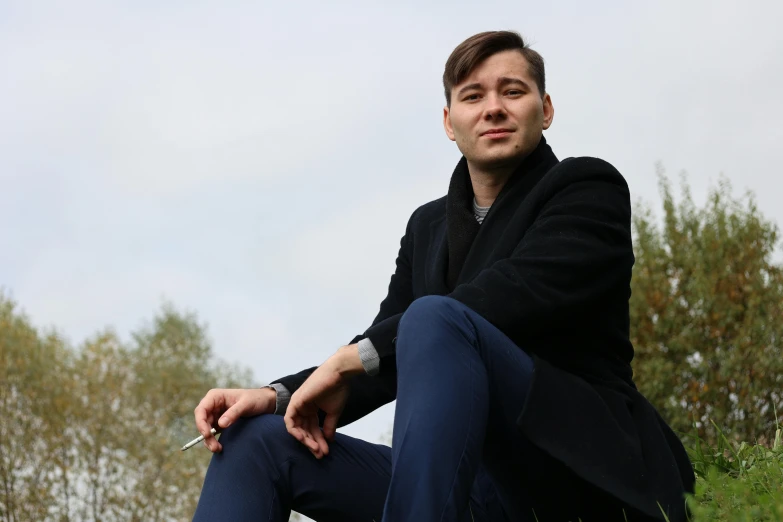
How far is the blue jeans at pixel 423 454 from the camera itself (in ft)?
8.32

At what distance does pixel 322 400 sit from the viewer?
3211 millimetres

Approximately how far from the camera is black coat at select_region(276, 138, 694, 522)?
2.77 meters

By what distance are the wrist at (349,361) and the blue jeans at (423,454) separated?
0.31 metres

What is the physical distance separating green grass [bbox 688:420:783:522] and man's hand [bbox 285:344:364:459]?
1024mm

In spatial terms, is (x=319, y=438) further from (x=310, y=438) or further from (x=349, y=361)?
(x=349, y=361)

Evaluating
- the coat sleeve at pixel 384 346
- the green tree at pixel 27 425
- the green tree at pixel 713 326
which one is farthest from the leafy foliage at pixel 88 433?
the coat sleeve at pixel 384 346

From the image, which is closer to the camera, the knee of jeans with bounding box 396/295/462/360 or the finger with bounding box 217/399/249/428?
the knee of jeans with bounding box 396/295/462/360

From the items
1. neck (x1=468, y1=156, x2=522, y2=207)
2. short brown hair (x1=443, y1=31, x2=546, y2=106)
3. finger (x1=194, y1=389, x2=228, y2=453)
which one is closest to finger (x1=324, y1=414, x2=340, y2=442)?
finger (x1=194, y1=389, x2=228, y2=453)

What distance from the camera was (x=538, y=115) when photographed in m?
3.49

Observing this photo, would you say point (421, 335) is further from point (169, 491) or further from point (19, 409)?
point (169, 491)

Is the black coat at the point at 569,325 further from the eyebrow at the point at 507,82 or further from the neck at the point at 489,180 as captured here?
the eyebrow at the point at 507,82

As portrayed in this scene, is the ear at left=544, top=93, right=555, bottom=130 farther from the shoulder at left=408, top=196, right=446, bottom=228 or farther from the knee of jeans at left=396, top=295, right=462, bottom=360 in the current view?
the knee of jeans at left=396, top=295, right=462, bottom=360

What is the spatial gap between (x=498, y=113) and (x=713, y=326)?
15.3 metres

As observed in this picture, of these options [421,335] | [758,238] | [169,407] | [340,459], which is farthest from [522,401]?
[169,407]
